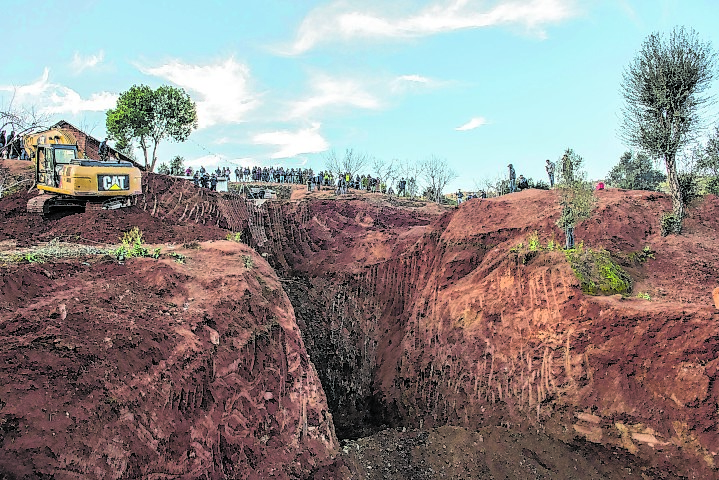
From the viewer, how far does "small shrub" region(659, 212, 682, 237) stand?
615 inches

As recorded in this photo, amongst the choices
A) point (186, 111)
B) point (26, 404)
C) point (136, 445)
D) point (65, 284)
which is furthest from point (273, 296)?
point (186, 111)

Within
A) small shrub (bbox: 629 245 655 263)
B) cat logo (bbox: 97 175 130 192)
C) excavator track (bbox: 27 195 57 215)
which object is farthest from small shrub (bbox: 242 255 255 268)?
small shrub (bbox: 629 245 655 263)

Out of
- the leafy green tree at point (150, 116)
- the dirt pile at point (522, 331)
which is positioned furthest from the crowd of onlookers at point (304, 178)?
the dirt pile at point (522, 331)

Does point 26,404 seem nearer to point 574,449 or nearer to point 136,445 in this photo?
point 136,445

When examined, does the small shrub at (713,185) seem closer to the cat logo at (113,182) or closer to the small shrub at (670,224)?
the small shrub at (670,224)

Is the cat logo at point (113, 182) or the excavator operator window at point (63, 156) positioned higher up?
the excavator operator window at point (63, 156)

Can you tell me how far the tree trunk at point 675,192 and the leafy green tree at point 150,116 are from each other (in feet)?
112

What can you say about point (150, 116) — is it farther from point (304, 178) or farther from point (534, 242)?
point (534, 242)

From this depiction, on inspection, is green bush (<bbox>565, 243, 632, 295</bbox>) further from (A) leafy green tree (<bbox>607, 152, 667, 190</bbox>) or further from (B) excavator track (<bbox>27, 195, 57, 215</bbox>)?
(A) leafy green tree (<bbox>607, 152, 667, 190</bbox>)

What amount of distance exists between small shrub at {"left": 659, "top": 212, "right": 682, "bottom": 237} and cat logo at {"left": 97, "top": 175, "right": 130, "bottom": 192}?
2030 centimetres

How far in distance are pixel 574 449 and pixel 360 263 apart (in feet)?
41.2

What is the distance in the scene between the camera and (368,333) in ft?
59.7

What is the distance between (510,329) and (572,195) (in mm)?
5085

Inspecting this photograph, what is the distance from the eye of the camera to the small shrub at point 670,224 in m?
15.6
